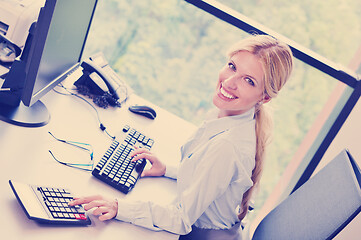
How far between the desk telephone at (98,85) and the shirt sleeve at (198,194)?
0.61 metres

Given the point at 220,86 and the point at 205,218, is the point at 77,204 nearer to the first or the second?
the point at 205,218

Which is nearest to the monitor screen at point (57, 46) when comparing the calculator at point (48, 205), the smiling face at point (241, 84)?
the calculator at point (48, 205)

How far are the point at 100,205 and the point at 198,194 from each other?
0.29 meters

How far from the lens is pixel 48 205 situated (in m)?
0.96

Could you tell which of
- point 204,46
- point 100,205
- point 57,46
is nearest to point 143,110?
point 57,46

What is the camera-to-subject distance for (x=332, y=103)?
7.68ft

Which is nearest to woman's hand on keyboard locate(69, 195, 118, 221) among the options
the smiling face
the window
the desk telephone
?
the smiling face

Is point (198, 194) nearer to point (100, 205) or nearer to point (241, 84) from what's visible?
point (100, 205)

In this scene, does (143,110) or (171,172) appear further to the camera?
(143,110)

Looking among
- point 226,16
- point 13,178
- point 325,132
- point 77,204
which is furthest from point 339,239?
point 13,178

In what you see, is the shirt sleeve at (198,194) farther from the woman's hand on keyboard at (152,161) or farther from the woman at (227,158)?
the woman's hand on keyboard at (152,161)

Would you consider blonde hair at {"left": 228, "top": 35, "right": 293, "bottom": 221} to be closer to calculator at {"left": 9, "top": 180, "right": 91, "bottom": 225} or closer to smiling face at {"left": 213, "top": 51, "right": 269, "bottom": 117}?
smiling face at {"left": 213, "top": 51, "right": 269, "bottom": 117}

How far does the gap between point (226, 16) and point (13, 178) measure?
3.78ft

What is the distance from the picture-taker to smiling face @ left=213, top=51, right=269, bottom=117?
1267 mm
